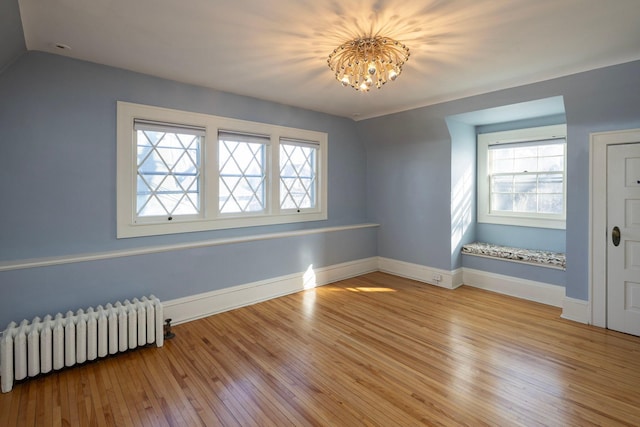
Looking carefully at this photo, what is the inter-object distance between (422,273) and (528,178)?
1935mm

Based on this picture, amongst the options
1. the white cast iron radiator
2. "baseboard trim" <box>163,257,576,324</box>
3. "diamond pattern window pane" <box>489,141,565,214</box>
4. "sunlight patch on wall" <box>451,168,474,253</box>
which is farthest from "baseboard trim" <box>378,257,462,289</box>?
the white cast iron radiator

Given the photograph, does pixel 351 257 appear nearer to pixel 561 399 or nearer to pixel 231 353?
pixel 231 353

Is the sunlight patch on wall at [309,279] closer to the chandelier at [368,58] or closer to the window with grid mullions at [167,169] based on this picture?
the window with grid mullions at [167,169]

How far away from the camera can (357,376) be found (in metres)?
2.38

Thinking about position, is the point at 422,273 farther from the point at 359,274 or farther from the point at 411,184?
the point at 411,184

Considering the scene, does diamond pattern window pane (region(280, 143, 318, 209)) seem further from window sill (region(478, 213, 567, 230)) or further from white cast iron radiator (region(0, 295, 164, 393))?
window sill (region(478, 213, 567, 230))

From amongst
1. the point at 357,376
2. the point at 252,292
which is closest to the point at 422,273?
the point at 252,292

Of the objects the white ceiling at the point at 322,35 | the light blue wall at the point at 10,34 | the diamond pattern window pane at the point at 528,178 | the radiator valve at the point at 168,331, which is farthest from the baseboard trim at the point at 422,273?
the light blue wall at the point at 10,34

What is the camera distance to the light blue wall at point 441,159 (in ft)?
9.78

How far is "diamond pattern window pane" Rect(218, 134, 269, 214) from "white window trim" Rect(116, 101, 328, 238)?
0.09 m

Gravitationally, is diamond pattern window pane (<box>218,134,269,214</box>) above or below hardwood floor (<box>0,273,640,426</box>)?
above

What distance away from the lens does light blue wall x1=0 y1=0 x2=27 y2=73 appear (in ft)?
6.26

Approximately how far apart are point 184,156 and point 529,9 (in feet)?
10.6

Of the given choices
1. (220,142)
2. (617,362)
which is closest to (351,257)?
(220,142)
